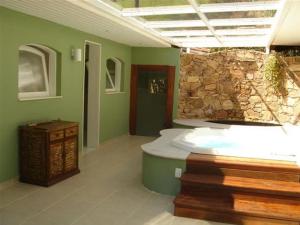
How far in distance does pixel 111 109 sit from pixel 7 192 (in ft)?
12.2

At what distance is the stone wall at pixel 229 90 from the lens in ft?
25.8

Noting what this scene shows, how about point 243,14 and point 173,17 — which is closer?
point 243,14

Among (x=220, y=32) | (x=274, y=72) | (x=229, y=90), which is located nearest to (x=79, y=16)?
(x=220, y=32)

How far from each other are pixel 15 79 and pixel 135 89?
4384 mm

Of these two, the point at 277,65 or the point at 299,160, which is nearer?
the point at 299,160

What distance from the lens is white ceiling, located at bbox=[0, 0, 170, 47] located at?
388 cm

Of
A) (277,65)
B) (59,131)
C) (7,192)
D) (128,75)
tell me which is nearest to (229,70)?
(277,65)

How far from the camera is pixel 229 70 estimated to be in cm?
806

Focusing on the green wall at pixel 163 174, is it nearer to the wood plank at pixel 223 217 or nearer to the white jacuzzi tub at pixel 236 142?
the white jacuzzi tub at pixel 236 142

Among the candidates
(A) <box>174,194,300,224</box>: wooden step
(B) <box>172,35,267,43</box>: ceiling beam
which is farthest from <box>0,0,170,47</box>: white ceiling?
(A) <box>174,194,300,224</box>: wooden step

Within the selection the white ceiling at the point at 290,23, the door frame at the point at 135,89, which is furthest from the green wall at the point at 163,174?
the door frame at the point at 135,89

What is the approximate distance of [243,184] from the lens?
12.2 ft

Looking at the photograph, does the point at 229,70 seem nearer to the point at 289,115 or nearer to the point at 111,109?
the point at 289,115

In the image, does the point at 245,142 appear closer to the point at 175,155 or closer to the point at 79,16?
the point at 175,155
